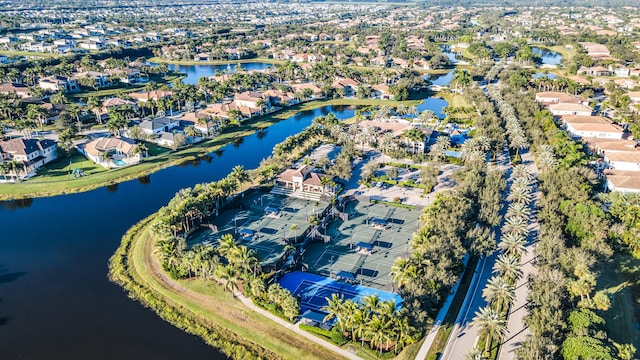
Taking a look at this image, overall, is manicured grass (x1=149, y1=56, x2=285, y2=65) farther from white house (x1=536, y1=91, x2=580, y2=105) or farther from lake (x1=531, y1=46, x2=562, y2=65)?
lake (x1=531, y1=46, x2=562, y2=65)

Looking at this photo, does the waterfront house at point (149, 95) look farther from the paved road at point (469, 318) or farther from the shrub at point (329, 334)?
the paved road at point (469, 318)

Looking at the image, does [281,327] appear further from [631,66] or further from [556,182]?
[631,66]

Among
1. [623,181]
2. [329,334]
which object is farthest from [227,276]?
Answer: [623,181]

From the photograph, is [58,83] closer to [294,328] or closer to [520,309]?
[294,328]

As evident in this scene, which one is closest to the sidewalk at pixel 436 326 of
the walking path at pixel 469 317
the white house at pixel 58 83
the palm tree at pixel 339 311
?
the walking path at pixel 469 317

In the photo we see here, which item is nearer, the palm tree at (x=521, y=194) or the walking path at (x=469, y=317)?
the walking path at (x=469, y=317)
